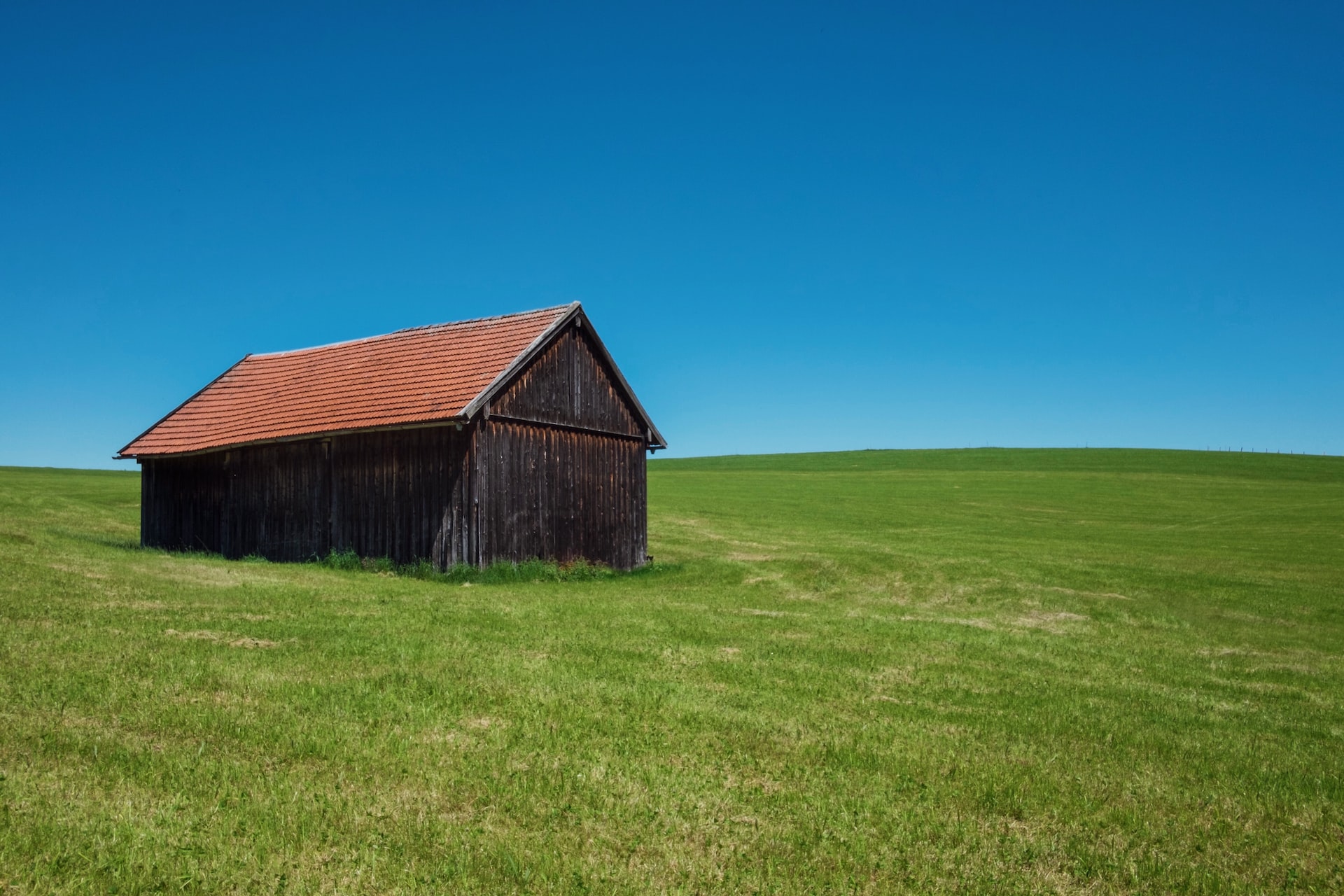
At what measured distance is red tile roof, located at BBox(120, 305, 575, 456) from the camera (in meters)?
22.8

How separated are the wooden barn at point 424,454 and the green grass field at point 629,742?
3429 millimetres

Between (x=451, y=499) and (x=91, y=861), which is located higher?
(x=451, y=499)

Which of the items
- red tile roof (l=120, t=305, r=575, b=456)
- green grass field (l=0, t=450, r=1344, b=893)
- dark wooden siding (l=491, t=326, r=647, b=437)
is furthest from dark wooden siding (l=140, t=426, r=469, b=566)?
green grass field (l=0, t=450, r=1344, b=893)

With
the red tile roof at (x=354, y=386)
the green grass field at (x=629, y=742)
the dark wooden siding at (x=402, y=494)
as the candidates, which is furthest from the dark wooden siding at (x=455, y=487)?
the green grass field at (x=629, y=742)

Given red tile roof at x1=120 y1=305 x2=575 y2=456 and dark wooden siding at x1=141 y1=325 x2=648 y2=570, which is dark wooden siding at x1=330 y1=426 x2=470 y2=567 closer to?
dark wooden siding at x1=141 y1=325 x2=648 y2=570

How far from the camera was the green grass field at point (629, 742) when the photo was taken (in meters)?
5.45

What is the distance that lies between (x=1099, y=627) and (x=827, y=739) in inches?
494

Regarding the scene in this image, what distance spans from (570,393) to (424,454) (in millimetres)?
4363

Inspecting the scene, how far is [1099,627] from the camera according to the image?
18453 mm

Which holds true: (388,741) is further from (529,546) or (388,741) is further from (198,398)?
(198,398)

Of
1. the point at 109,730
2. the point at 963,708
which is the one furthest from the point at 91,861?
the point at 963,708

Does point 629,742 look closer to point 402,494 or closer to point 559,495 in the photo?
point 402,494

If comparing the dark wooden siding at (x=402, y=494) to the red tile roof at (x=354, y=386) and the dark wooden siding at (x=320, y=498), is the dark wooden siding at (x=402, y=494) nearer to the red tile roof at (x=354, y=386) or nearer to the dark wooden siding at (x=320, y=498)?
the dark wooden siding at (x=320, y=498)

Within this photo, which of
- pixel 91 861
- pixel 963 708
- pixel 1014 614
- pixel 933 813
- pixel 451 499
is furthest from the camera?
pixel 451 499
